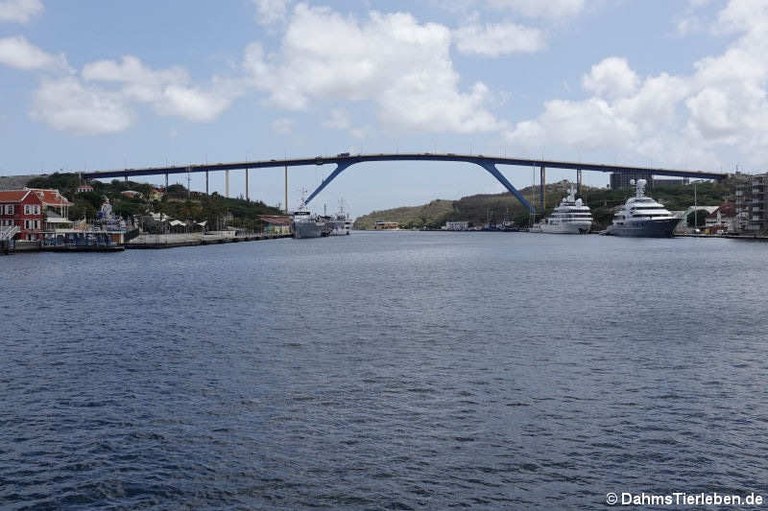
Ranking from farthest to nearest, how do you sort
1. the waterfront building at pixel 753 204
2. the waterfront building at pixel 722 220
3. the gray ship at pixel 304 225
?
the gray ship at pixel 304 225
the waterfront building at pixel 722 220
the waterfront building at pixel 753 204

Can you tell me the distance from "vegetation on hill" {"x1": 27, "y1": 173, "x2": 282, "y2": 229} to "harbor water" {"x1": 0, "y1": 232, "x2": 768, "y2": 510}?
316 ft

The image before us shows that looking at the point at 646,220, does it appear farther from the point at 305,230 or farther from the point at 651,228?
the point at 305,230

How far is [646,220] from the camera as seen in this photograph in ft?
455

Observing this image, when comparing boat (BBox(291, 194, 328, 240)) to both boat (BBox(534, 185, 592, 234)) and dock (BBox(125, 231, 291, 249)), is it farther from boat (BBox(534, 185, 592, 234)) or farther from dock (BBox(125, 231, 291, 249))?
boat (BBox(534, 185, 592, 234))

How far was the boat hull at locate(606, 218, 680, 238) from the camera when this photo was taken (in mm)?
137500

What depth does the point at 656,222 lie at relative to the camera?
13738 centimetres

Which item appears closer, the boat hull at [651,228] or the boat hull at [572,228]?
the boat hull at [651,228]

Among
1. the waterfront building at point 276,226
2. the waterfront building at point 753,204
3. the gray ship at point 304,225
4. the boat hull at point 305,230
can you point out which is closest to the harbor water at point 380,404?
the waterfront building at point 753,204

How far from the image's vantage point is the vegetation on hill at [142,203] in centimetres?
13012

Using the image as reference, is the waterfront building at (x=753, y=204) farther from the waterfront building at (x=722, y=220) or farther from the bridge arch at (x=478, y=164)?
the bridge arch at (x=478, y=164)

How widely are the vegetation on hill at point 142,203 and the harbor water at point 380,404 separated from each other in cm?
9638

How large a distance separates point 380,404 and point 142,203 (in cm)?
13989

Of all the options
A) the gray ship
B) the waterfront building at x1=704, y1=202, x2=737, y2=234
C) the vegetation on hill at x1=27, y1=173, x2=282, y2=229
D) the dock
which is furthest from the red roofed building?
the waterfront building at x1=704, y1=202, x2=737, y2=234

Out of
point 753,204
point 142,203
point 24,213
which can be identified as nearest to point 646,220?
point 753,204
